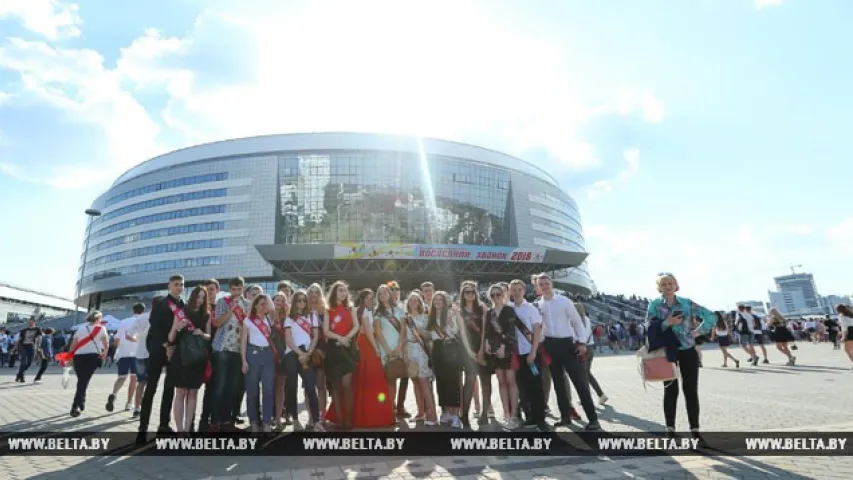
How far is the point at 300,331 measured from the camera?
568 centimetres

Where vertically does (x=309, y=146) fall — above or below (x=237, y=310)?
above

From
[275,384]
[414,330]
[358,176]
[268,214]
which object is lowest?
[275,384]

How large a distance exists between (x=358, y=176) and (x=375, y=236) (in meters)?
9.19

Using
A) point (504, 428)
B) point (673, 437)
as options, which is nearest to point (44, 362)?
point (504, 428)

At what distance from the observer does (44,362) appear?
12.8 metres

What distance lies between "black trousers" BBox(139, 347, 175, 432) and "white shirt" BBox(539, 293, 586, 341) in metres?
4.68

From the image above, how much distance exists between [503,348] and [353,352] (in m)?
1.98

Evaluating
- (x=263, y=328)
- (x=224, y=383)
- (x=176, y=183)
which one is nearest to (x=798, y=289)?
(x=176, y=183)

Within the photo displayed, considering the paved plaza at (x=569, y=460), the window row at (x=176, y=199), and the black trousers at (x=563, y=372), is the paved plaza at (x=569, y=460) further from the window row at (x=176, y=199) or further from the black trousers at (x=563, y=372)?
the window row at (x=176, y=199)

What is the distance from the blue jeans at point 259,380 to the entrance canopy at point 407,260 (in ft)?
90.3

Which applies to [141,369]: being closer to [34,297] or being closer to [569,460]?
[569,460]

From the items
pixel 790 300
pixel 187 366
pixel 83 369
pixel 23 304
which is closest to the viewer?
pixel 187 366

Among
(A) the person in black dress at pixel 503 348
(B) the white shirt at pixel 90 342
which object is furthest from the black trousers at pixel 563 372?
(B) the white shirt at pixel 90 342

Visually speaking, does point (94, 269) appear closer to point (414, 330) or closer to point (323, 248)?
point (323, 248)
